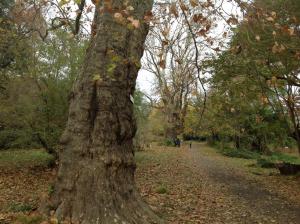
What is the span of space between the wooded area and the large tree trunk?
17 mm

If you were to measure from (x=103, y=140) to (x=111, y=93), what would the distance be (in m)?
0.80

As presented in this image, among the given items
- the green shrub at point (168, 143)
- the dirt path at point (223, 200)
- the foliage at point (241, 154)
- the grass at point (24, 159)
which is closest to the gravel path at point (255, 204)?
the dirt path at point (223, 200)

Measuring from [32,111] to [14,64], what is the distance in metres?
2.63

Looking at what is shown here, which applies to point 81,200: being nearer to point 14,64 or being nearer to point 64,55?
point 64,55

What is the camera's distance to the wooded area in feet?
18.1

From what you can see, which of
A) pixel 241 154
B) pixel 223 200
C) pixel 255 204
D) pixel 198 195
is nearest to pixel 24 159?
pixel 198 195

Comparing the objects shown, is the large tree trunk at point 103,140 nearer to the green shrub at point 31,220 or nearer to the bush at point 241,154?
the green shrub at point 31,220

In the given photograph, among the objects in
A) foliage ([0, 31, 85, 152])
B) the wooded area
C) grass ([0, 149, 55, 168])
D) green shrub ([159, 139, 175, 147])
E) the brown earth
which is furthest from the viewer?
green shrub ([159, 139, 175, 147])

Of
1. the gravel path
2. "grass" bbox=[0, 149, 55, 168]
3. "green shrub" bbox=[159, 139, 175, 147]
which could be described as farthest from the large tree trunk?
"green shrub" bbox=[159, 139, 175, 147]

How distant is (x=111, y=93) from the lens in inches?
236

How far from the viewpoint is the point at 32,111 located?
13008 millimetres

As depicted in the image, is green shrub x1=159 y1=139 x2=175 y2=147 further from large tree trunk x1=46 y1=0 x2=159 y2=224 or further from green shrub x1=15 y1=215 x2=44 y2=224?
green shrub x1=15 y1=215 x2=44 y2=224

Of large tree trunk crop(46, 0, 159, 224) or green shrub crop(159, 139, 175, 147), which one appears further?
green shrub crop(159, 139, 175, 147)

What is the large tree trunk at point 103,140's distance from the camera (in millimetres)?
5629
